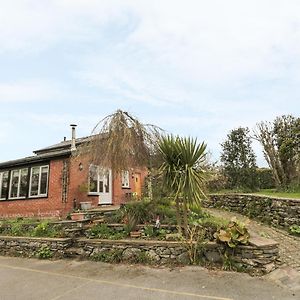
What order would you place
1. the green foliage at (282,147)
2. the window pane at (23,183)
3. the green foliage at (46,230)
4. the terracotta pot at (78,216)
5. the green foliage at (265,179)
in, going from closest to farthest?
the green foliage at (46,230), the terracotta pot at (78,216), the window pane at (23,183), the green foliage at (282,147), the green foliage at (265,179)

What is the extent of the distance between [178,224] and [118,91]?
24.1 feet

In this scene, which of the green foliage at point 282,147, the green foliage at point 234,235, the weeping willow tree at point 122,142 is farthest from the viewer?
the green foliage at point 282,147

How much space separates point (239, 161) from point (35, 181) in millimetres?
12238

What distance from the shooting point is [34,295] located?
6.54 meters

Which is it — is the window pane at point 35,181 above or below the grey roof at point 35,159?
below

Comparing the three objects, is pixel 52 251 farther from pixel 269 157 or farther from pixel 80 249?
pixel 269 157

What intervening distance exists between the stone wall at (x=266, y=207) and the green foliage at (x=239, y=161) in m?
2.41

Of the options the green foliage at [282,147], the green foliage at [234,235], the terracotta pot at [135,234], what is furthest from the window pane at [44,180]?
the green foliage at [282,147]

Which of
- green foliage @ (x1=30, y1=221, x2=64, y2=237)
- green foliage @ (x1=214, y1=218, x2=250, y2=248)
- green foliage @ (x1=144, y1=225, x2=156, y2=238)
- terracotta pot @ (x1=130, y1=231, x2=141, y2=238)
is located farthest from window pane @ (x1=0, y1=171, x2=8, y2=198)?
green foliage @ (x1=214, y1=218, x2=250, y2=248)

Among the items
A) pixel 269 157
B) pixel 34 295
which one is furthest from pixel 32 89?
pixel 269 157

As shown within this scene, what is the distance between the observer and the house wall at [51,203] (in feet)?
45.3

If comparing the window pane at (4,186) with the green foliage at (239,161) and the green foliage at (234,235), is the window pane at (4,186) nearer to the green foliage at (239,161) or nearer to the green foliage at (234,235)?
the green foliage at (239,161)

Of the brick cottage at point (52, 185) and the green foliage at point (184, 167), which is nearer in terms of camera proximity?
the green foliage at point (184, 167)

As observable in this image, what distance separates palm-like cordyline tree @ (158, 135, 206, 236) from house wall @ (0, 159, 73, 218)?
7001 mm
